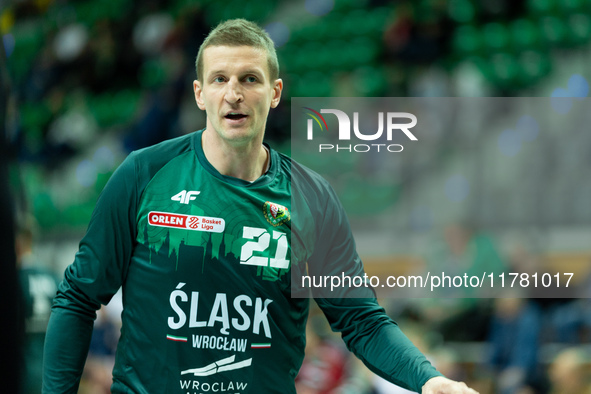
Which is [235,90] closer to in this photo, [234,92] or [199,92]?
[234,92]

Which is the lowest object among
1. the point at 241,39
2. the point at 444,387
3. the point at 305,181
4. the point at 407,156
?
the point at 444,387

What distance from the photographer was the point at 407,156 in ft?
27.6

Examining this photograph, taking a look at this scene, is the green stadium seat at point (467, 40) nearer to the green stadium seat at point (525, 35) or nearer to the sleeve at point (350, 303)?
the green stadium seat at point (525, 35)

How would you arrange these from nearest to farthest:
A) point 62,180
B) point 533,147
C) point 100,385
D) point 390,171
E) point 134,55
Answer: point 100,385, point 533,147, point 390,171, point 62,180, point 134,55

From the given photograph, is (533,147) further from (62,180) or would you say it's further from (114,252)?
(62,180)

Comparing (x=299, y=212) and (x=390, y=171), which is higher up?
(x=390, y=171)

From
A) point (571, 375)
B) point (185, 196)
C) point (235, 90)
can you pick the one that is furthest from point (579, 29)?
point (185, 196)

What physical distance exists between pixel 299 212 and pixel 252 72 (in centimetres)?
60

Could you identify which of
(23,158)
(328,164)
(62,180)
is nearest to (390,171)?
(328,164)

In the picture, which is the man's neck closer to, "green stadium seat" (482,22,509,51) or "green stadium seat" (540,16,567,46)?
"green stadium seat" (540,16,567,46)

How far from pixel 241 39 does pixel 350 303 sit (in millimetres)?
1149

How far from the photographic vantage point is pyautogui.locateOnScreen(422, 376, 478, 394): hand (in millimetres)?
2574

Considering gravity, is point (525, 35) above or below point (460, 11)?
below

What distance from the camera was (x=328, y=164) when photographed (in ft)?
28.2
